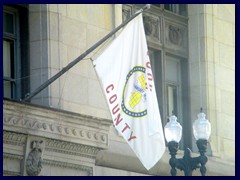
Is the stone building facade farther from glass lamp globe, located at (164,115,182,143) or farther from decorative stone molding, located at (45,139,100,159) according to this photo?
glass lamp globe, located at (164,115,182,143)

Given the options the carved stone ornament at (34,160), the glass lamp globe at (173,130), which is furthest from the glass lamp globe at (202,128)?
the carved stone ornament at (34,160)

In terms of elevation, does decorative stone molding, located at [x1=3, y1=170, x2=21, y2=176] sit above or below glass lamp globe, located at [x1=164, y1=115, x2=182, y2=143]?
below

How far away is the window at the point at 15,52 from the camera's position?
27.4 metres

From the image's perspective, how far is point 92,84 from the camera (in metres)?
28.5

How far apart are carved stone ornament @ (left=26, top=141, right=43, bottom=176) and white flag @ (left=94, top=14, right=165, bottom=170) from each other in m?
2.26

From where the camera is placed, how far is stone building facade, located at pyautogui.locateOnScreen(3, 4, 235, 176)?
2594 cm

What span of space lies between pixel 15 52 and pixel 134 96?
400cm

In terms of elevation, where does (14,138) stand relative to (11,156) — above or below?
above

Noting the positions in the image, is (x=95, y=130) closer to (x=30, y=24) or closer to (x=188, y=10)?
(x=30, y=24)

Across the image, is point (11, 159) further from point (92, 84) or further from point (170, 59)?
point (170, 59)

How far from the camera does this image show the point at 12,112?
82.0 feet

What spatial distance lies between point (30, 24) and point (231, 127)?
7443 mm

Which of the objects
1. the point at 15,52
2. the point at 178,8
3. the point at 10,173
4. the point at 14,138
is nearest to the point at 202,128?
the point at 14,138

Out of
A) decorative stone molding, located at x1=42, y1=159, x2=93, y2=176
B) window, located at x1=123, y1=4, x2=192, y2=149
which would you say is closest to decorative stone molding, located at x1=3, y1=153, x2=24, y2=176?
decorative stone molding, located at x1=42, y1=159, x2=93, y2=176
